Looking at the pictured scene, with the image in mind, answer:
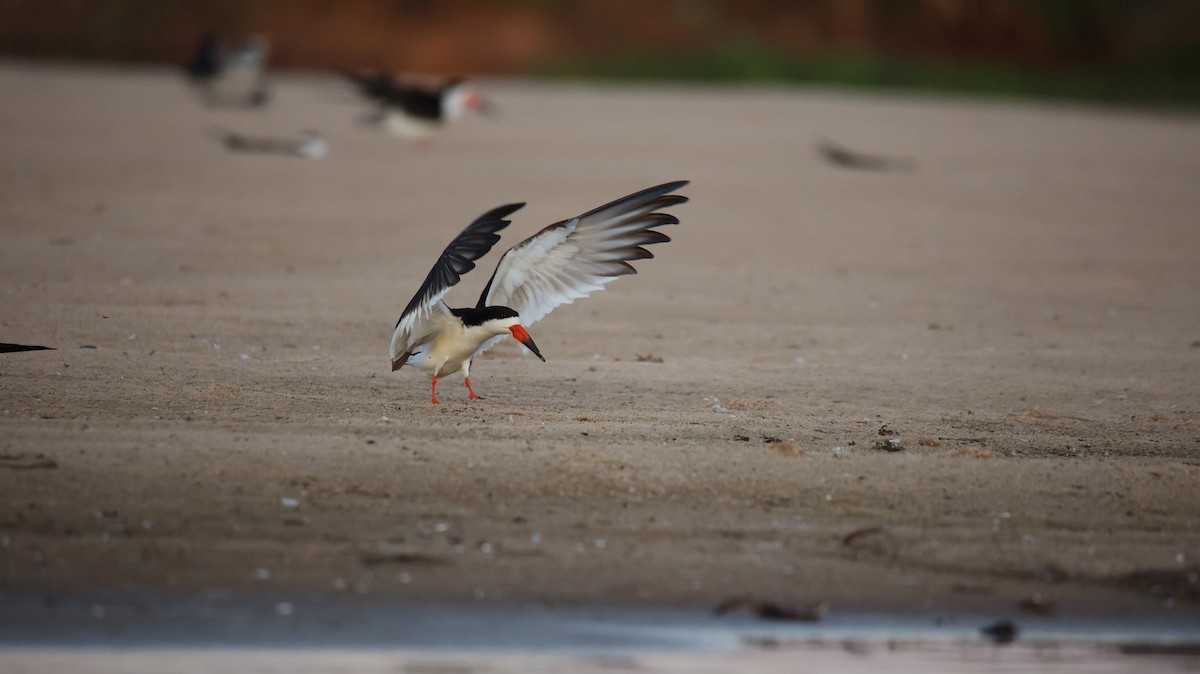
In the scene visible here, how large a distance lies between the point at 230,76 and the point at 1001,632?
2175 centimetres

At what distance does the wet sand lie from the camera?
5.23 metres

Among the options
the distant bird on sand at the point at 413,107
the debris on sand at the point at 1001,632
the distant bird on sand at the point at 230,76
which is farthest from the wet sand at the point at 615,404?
the distant bird on sand at the point at 230,76

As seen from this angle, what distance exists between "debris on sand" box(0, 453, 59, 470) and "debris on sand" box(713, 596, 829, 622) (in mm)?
2615

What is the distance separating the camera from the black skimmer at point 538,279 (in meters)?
6.64

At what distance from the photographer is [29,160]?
1425cm

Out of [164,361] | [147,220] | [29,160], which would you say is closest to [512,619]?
[164,361]

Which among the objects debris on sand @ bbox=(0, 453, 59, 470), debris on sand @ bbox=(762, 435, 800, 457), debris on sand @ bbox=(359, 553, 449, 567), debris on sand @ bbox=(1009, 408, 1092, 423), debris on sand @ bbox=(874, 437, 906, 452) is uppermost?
debris on sand @ bbox=(1009, 408, 1092, 423)

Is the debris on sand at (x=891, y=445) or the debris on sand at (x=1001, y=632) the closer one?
the debris on sand at (x=1001, y=632)

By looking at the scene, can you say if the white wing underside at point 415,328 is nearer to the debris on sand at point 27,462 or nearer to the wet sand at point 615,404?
the wet sand at point 615,404

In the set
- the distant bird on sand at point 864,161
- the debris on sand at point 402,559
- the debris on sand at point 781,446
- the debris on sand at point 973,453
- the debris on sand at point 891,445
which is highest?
the distant bird on sand at point 864,161

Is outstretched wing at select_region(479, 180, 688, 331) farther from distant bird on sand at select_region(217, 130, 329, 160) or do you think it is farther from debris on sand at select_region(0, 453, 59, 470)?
distant bird on sand at select_region(217, 130, 329, 160)

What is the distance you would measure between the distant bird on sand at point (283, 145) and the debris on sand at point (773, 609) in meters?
11.7

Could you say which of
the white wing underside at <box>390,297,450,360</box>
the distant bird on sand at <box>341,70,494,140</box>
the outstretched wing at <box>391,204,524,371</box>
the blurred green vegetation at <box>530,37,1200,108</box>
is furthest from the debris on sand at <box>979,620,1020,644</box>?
the blurred green vegetation at <box>530,37,1200,108</box>

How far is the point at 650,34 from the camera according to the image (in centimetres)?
3334
